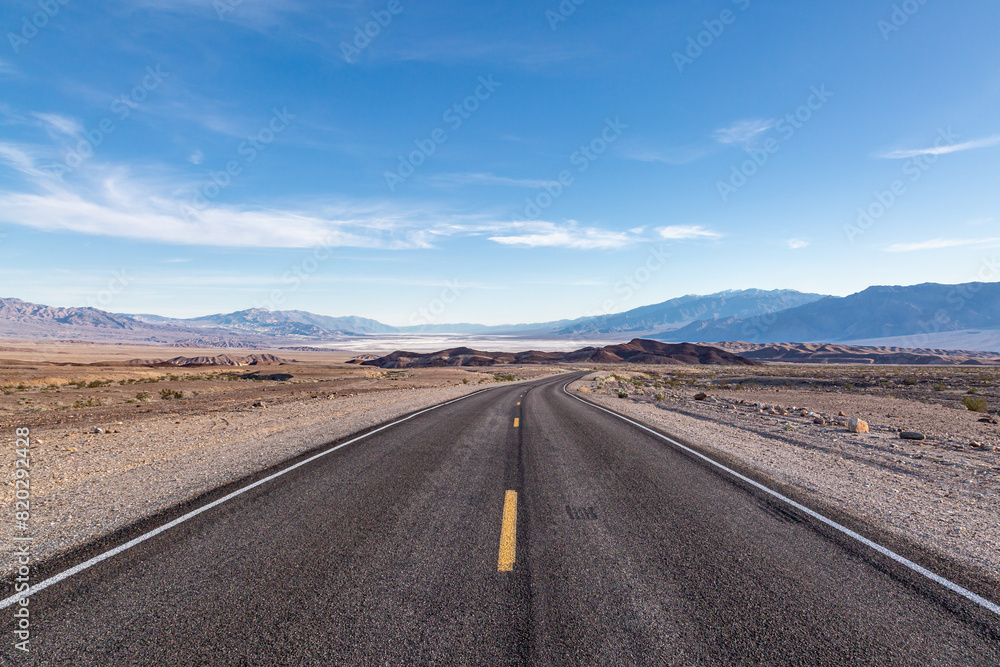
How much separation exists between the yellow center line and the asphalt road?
0.04m

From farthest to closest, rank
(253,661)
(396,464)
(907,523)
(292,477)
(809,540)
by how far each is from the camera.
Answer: (396,464)
(292,477)
(907,523)
(809,540)
(253,661)

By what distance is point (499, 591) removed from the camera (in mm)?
4152

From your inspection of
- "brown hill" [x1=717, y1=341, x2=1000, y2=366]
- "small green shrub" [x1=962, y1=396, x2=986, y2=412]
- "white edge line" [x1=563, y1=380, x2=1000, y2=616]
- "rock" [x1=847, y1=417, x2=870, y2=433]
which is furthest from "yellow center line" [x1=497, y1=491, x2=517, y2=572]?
"brown hill" [x1=717, y1=341, x2=1000, y2=366]

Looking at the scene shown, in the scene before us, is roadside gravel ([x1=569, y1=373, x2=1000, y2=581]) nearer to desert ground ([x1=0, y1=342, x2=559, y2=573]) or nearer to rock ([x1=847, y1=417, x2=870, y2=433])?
rock ([x1=847, y1=417, x2=870, y2=433])

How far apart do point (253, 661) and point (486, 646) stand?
5.24 ft

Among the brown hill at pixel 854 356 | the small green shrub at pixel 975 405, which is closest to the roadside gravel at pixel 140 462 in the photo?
the small green shrub at pixel 975 405

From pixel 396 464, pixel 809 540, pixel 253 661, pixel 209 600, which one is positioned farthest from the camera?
pixel 396 464

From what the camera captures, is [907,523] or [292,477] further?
[292,477]

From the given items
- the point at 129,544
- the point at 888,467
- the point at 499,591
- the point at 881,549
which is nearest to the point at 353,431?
the point at 129,544

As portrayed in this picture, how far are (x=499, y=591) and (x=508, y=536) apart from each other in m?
1.24

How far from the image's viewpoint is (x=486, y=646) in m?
3.35

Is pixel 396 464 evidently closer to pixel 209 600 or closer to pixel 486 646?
pixel 209 600

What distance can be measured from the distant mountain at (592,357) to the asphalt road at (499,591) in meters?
101

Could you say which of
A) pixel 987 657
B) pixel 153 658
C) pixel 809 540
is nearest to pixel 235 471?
pixel 153 658
